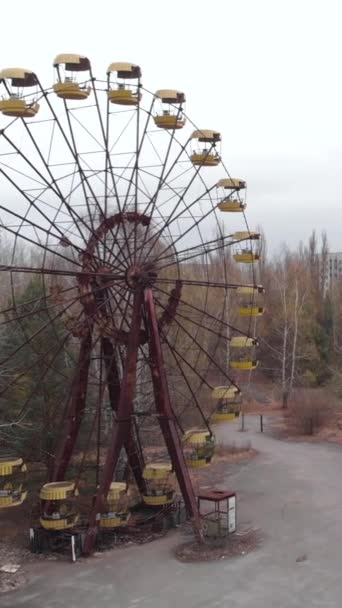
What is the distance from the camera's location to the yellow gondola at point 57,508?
66.6ft

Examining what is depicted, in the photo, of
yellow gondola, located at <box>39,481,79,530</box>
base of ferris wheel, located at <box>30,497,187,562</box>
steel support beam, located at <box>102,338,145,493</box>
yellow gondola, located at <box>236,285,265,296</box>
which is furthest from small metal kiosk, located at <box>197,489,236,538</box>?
yellow gondola, located at <box>236,285,265,296</box>

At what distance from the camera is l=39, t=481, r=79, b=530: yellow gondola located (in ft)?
66.6

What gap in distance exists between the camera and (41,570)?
2020 centimetres

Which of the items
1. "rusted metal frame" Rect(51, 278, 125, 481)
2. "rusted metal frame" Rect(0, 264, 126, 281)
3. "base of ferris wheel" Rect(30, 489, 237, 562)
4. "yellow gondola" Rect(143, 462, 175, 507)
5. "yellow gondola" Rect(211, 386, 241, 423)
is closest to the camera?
"rusted metal frame" Rect(0, 264, 126, 281)

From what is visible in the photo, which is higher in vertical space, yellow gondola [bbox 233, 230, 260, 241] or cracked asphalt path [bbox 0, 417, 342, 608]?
yellow gondola [bbox 233, 230, 260, 241]

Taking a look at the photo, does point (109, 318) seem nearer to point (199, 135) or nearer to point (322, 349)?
point (199, 135)

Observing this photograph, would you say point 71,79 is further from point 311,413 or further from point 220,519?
point 311,413

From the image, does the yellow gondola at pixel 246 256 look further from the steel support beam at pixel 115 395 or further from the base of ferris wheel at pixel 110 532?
the base of ferris wheel at pixel 110 532

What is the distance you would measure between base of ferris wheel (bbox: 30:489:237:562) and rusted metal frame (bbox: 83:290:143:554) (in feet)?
1.47

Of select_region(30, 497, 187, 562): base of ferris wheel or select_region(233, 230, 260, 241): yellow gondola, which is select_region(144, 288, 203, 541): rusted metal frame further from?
select_region(233, 230, 260, 241): yellow gondola

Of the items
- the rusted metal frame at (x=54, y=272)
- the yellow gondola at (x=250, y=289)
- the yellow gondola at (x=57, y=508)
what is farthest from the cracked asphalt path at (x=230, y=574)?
the rusted metal frame at (x=54, y=272)

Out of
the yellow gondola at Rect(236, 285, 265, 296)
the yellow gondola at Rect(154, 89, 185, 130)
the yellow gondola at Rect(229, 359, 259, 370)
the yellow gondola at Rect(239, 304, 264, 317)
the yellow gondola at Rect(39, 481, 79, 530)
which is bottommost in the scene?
the yellow gondola at Rect(39, 481, 79, 530)

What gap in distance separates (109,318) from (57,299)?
5.79ft

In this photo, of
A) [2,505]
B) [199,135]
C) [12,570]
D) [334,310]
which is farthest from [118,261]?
[334,310]
